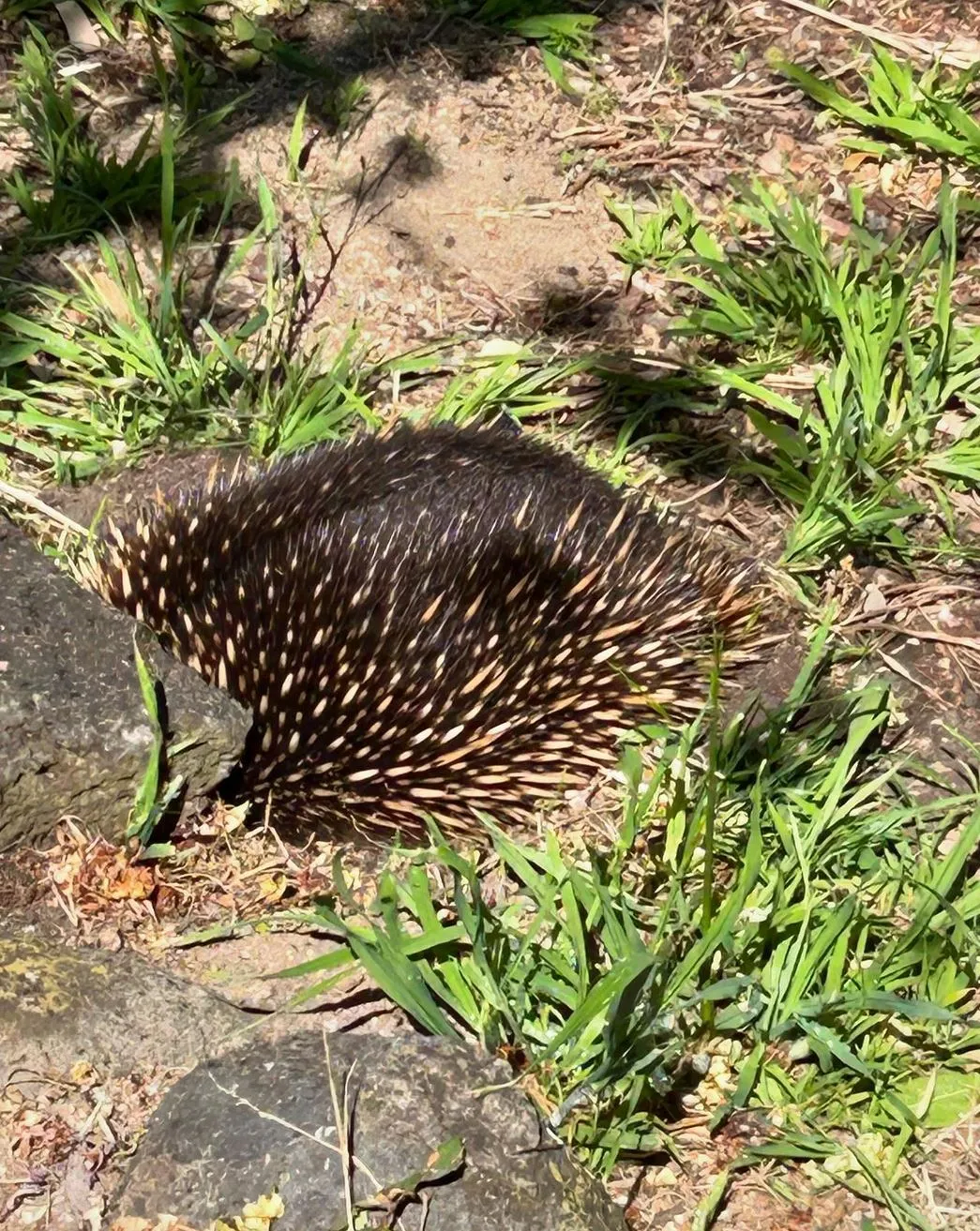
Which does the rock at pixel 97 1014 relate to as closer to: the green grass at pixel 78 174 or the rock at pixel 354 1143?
the rock at pixel 354 1143

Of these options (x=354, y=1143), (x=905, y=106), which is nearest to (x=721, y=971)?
(x=354, y=1143)

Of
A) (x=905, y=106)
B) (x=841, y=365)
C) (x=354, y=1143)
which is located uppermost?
(x=905, y=106)

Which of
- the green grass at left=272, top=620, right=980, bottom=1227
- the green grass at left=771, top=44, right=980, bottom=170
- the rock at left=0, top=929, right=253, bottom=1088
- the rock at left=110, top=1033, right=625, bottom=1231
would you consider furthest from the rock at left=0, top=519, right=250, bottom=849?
the green grass at left=771, top=44, right=980, bottom=170

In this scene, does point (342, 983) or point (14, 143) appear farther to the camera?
point (14, 143)

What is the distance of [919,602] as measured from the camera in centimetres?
424

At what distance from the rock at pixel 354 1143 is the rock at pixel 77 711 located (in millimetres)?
824

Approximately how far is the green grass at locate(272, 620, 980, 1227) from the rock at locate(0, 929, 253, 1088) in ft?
0.69

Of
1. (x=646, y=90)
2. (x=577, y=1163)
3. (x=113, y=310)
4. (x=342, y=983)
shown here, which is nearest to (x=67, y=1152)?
(x=342, y=983)

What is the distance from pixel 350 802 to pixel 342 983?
624 millimetres

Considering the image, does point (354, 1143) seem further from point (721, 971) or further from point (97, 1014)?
point (721, 971)

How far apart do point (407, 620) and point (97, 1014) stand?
1.22 metres

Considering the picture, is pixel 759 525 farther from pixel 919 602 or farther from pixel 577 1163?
pixel 577 1163

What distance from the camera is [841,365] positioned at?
4.36 m

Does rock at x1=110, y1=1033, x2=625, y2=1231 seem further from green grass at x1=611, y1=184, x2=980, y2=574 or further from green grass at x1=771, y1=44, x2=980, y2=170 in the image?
green grass at x1=771, y1=44, x2=980, y2=170
